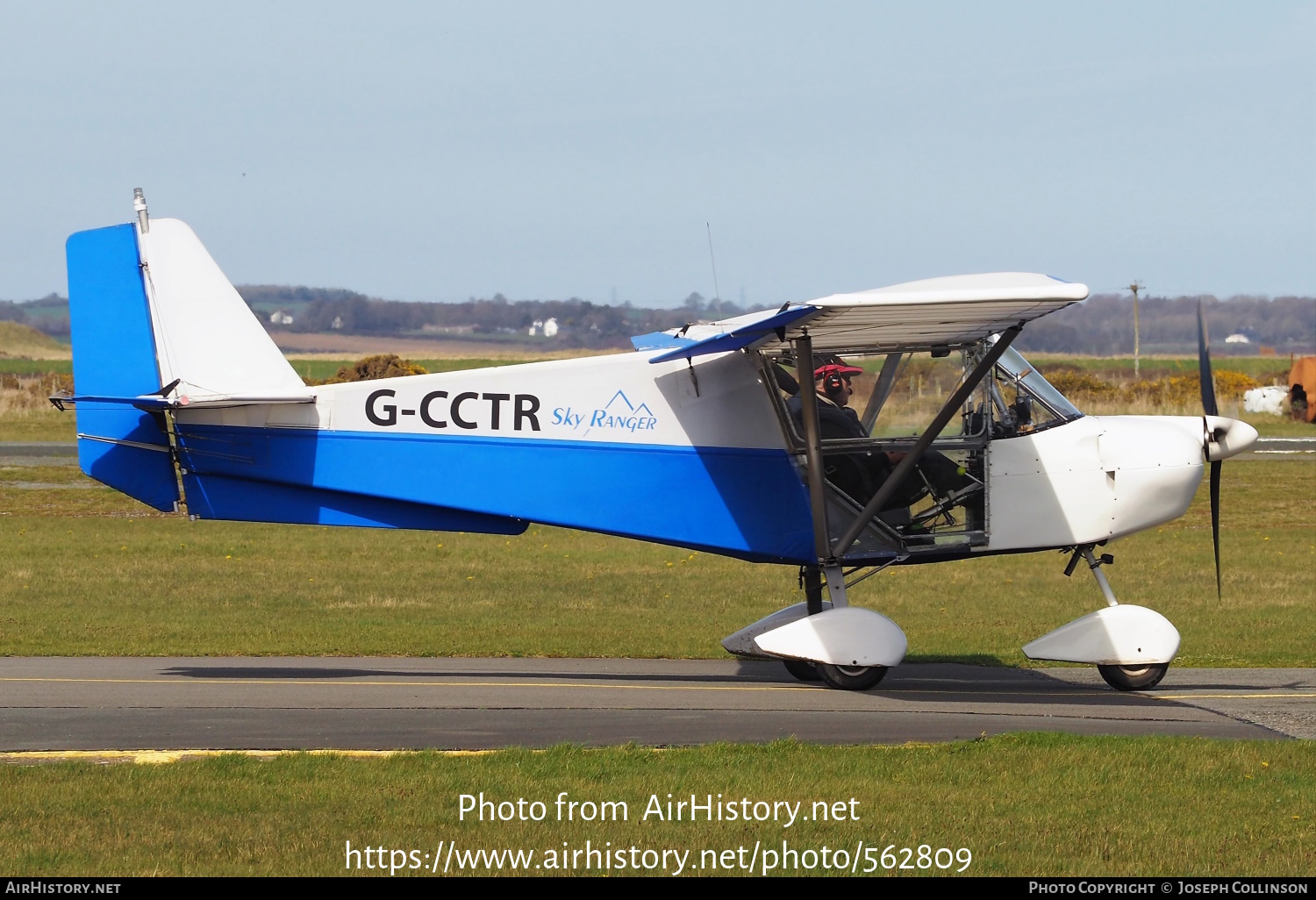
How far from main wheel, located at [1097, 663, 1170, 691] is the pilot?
1988 mm

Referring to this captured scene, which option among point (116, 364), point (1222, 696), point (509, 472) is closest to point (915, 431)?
point (1222, 696)

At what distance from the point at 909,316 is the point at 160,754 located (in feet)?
19.7

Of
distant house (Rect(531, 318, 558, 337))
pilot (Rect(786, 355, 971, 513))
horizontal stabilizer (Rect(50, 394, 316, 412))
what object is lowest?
pilot (Rect(786, 355, 971, 513))

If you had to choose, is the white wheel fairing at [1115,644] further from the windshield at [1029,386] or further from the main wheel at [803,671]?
the main wheel at [803,671]

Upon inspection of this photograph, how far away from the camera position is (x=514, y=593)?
1841 centimetres

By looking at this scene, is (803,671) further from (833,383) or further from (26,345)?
(26,345)

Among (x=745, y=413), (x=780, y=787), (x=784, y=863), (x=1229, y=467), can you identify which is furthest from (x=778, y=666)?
(x=1229, y=467)

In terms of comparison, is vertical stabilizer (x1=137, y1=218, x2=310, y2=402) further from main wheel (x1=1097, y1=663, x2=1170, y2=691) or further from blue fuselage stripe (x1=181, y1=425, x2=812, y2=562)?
main wheel (x1=1097, y1=663, x2=1170, y2=691)

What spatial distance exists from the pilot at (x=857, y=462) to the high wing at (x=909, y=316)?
Result: 263mm

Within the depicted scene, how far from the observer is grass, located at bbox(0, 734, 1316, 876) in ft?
20.3

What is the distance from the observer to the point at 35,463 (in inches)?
1329

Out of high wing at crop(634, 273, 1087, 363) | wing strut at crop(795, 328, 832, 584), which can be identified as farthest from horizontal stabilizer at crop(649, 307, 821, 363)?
wing strut at crop(795, 328, 832, 584)
